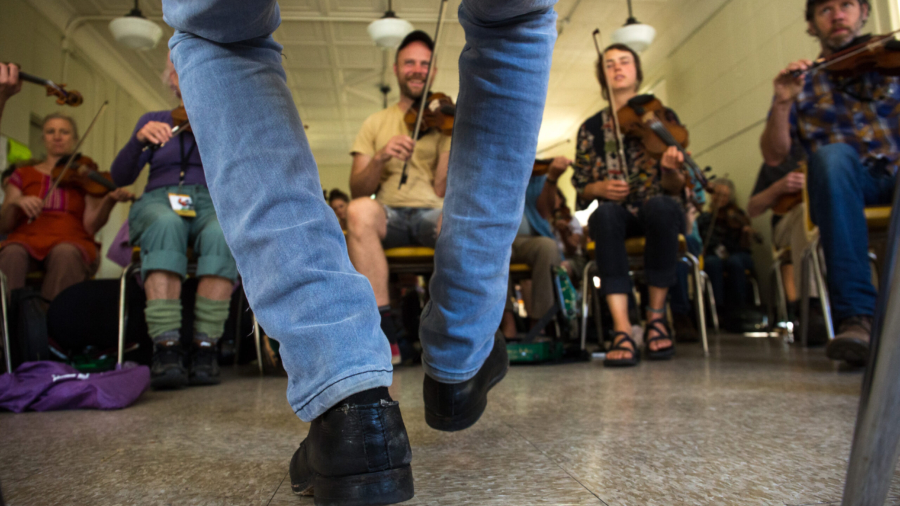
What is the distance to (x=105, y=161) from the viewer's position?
5832mm

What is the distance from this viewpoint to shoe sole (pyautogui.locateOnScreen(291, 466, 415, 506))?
447 mm

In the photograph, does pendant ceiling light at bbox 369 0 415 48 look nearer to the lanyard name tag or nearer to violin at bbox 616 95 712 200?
violin at bbox 616 95 712 200

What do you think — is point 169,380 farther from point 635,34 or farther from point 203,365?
point 635,34

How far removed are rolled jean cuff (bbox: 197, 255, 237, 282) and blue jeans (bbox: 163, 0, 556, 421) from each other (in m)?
1.29

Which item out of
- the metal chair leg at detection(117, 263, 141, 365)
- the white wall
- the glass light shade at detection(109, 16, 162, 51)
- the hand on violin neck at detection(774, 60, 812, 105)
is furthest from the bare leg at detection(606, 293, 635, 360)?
the glass light shade at detection(109, 16, 162, 51)

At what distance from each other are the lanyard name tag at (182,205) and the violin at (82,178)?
1028 mm

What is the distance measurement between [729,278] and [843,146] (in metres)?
2.95

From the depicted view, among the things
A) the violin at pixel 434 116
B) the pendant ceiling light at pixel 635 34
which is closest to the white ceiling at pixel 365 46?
the pendant ceiling light at pixel 635 34

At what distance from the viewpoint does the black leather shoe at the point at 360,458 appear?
45 cm

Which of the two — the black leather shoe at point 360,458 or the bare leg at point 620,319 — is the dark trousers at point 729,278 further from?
the black leather shoe at point 360,458

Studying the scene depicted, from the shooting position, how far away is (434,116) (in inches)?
88.4

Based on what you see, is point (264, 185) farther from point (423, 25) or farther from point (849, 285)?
point (423, 25)

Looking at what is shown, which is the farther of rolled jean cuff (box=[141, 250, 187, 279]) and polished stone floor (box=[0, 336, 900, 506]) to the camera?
rolled jean cuff (box=[141, 250, 187, 279])

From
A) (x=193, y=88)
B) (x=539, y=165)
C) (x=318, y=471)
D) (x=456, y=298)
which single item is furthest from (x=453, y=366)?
(x=539, y=165)
